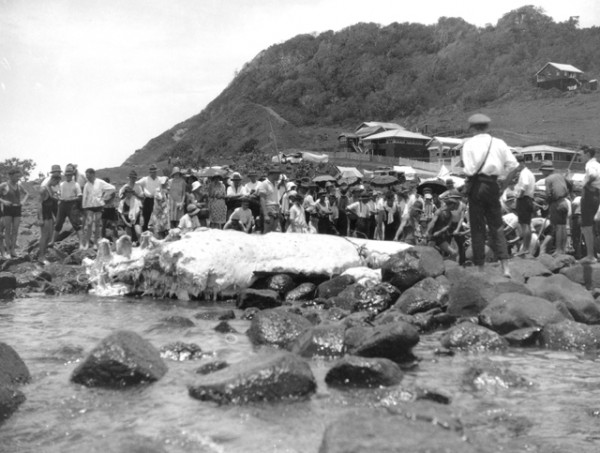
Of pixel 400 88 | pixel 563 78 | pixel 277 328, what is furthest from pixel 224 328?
pixel 400 88

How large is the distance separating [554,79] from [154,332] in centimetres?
9188

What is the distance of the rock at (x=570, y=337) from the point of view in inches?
314

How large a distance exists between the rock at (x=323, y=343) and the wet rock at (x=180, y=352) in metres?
1.06

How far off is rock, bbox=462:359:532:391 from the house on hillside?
90.1 metres

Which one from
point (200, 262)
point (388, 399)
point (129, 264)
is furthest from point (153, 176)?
point (388, 399)

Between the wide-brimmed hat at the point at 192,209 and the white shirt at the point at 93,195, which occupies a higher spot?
the white shirt at the point at 93,195

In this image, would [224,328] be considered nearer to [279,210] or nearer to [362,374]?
[362,374]

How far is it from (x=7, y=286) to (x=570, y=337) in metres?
9.10

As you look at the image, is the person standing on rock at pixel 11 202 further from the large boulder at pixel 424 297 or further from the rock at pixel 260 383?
the rock at pixel 260 383

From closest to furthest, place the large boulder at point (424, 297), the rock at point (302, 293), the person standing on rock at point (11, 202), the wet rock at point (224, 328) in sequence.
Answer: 1. the wet rock at point (224, 328)
2. the large boulder at point (424, 297)
3. the rock at point (302, 293)
4. the person standing on rock at point (11, 202)

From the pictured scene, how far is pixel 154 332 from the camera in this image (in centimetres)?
925

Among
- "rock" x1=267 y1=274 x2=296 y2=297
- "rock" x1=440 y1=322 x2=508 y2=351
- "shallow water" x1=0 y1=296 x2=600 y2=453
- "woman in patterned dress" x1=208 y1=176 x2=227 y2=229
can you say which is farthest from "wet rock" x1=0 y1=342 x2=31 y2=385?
"woman in patterned dress" x1=208 y1=176 x2=227 y2=229

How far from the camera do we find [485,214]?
9.18 m

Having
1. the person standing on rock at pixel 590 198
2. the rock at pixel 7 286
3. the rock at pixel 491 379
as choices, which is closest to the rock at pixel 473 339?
the rock at pixel 491 379
